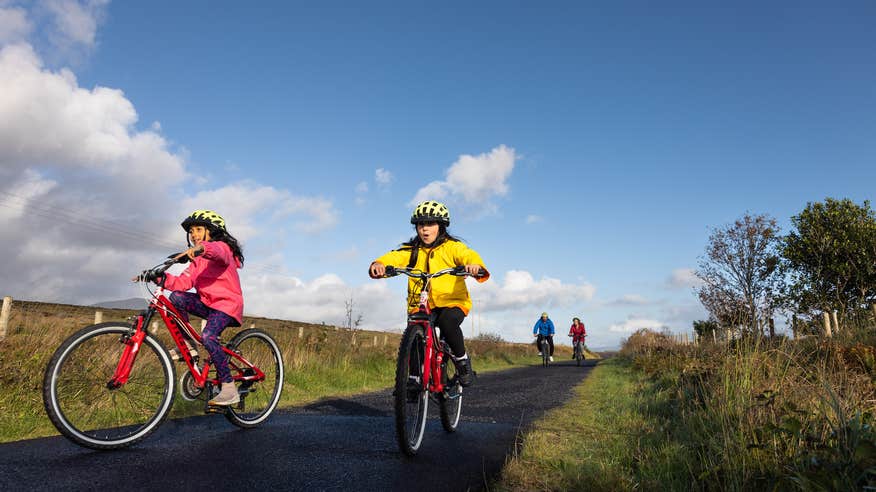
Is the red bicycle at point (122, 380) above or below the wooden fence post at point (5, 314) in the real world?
below

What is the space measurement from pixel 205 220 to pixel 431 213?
7.37ft

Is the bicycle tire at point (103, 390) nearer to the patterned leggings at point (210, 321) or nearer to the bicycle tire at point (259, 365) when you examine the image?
the patterned leggings at point (210, 321)

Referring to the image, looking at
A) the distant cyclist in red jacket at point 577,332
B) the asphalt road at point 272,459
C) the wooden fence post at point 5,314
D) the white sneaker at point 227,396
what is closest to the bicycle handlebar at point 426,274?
the asphalt road at point 272,459

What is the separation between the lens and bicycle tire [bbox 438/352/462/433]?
16.0 ft

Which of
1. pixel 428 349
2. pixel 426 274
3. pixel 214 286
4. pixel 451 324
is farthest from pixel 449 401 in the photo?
pixel 214 286

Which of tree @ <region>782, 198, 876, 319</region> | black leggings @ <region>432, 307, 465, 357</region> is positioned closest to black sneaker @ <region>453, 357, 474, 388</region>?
black leggings @ <region>432, 307, 465, 357</region>

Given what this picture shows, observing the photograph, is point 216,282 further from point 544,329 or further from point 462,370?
point 544,329

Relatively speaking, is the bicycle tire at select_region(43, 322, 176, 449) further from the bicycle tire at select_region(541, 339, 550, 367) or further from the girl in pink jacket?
the bicycle tire at select_region(541, 339, 550, 367)

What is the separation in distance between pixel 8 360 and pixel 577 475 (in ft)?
22.2

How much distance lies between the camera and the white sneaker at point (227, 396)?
450cm

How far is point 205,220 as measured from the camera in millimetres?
5082

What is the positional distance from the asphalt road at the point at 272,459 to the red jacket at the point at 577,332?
19891mm

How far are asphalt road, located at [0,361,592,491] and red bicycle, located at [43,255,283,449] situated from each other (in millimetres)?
179

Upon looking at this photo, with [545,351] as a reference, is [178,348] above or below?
above
